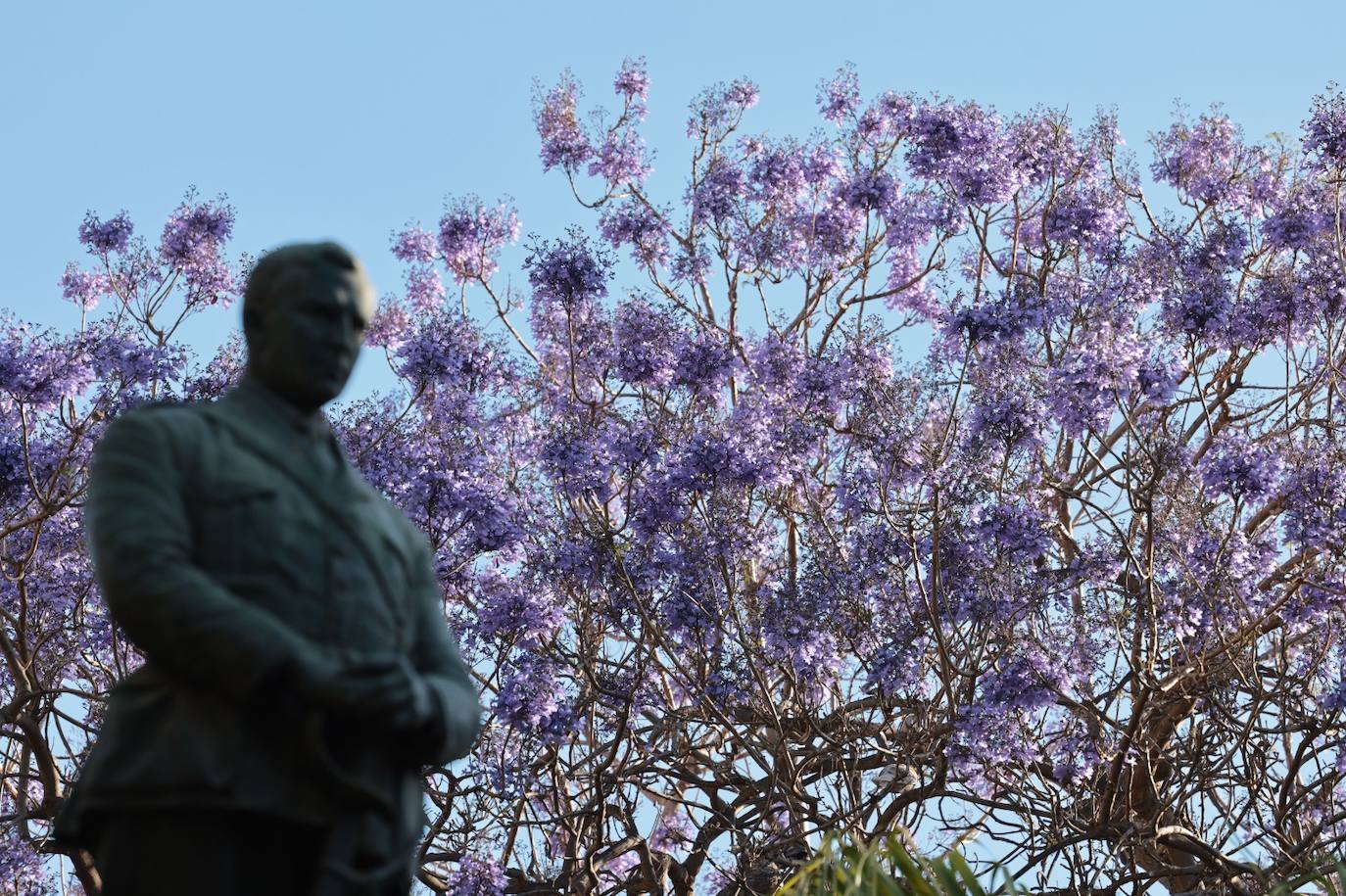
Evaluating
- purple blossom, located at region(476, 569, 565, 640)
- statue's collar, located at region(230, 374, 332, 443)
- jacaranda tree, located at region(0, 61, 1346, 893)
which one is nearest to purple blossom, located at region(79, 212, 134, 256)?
jacaranda tree, located at region(0, 61, 1346, 893)

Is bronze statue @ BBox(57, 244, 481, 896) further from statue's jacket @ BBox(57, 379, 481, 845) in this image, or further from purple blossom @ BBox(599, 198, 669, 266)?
purple blossom @ BBox(599, 198, 669, 266)

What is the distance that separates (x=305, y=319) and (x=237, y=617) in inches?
25.5

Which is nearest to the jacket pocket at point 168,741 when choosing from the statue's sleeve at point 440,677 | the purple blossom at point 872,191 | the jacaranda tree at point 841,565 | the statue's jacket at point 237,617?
the statue's jacket at point 237,617

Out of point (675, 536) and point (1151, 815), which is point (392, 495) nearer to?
point (675, 536)

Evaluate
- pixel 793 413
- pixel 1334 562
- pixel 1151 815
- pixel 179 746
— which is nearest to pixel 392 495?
pixel 793 413

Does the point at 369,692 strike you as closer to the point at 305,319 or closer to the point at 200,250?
the point at 305,319

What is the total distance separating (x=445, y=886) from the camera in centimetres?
1067

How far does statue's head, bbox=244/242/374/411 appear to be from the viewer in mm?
3395

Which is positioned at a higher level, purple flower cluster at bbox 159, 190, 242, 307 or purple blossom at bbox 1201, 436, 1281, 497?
purple flower cluster at bbox 159, 190, 242, 307

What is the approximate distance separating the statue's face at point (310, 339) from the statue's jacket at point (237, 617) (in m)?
0.07

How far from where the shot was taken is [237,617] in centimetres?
306

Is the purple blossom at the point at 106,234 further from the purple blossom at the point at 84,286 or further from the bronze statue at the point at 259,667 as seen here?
the bronze statue at the point at 259,667

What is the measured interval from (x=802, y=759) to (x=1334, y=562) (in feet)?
12.0

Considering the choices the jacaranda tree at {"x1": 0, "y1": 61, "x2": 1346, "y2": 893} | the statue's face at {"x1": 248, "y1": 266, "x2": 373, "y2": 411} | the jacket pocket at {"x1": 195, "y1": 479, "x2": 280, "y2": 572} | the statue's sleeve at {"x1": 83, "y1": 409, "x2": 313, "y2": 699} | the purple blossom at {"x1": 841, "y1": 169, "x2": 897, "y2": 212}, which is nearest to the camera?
the statue's sleeve at {"x1": 83, "y1": 409, "x2": 313, "y2": 699}
